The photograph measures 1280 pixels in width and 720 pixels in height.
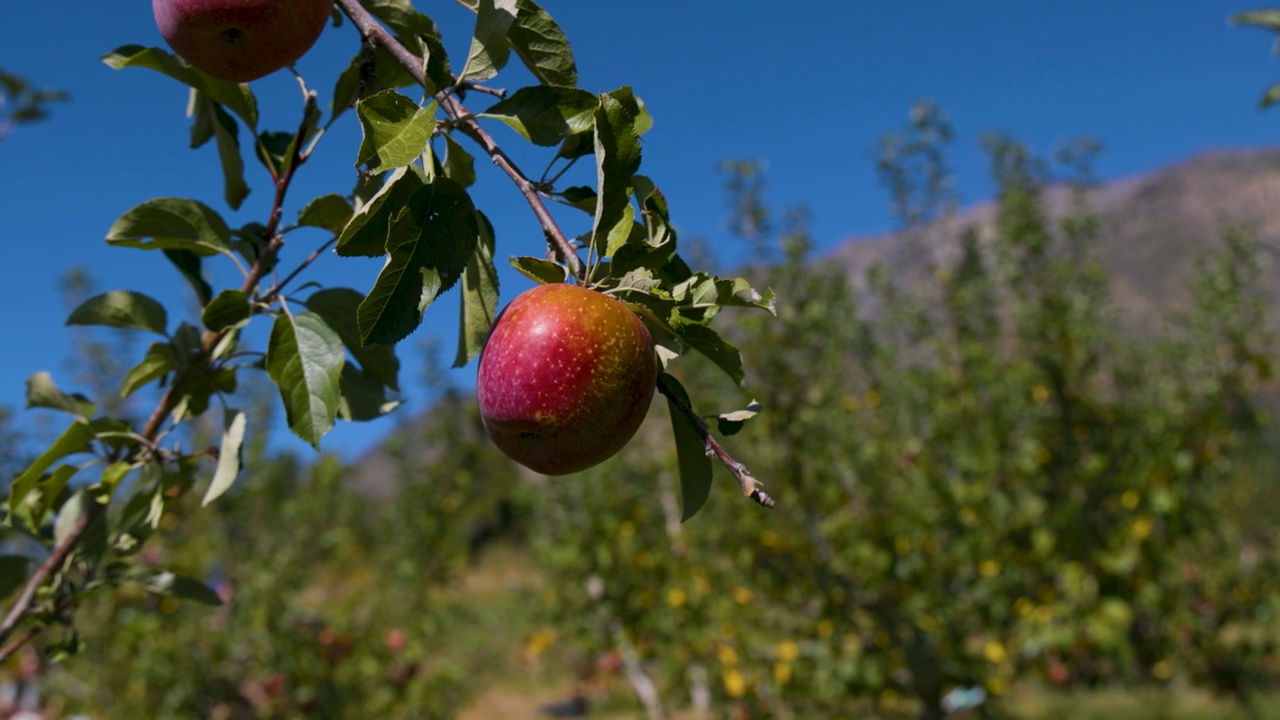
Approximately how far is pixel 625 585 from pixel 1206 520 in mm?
3198

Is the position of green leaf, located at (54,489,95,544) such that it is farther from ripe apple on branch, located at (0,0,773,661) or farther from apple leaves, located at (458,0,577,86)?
apple leaves, located at (458,0,577,86)

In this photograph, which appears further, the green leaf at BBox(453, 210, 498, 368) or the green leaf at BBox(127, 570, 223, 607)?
the green leaf at BBox(127, 570, 223, 607)

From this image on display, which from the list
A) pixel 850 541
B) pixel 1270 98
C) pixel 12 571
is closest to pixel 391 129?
pixel 12 571

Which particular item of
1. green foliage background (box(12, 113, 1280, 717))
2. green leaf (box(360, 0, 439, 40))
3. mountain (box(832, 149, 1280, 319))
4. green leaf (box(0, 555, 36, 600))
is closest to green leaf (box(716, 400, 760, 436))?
green leaf (box(360, 0, 439, 40))

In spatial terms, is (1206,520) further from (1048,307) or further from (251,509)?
(251,509)

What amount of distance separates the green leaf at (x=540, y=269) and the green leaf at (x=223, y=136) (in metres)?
0.49

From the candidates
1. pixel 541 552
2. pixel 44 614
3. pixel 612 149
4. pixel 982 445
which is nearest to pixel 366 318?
pixel 612 149

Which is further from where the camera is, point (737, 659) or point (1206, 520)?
point (1206, 520)

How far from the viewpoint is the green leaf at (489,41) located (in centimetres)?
73

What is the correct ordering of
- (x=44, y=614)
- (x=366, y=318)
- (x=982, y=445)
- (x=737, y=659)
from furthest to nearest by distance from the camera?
(x=982, y=445) → (x=737, y=659) → (x=44, y=614) → (x=366, y=318)

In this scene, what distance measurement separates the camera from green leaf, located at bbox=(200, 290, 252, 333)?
0.85m

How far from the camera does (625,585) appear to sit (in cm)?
499

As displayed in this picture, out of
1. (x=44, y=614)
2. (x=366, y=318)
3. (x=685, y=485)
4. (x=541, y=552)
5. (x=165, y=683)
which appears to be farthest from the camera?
(x=541, y=552)

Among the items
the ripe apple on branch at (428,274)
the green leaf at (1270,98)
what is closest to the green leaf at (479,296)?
the ripe apple on branch at (428,274)
